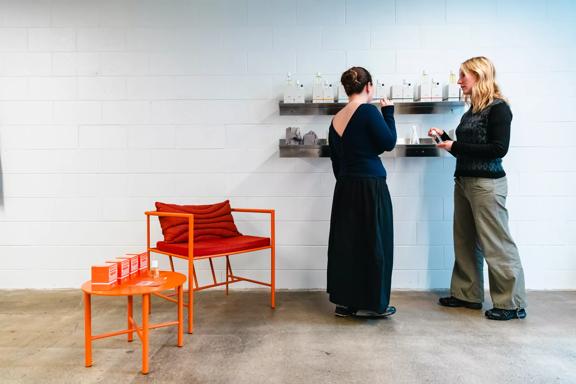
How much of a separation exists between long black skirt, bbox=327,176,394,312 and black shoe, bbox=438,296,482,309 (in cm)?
62

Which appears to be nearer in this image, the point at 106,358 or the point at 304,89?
the point at 106,358

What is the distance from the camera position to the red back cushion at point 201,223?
3.04 m

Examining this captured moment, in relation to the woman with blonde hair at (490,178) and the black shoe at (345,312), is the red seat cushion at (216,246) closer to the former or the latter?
the black shoe at (345,312)

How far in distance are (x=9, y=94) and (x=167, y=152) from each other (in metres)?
1.32

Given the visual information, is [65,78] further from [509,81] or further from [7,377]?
[509,81]

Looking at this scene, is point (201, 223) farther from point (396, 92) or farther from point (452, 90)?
point (452, 90)

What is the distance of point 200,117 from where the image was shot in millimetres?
3732

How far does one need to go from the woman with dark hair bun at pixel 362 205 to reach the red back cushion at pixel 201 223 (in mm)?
850

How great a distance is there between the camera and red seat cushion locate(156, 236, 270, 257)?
2.87m

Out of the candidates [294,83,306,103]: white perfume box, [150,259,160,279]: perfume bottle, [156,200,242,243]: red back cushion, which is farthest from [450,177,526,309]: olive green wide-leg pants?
[150,259,160,279]: perfume bottle

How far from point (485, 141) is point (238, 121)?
71.4 inches

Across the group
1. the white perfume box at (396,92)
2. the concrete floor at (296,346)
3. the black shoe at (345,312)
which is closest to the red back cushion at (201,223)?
the concrete floor at (296,346)

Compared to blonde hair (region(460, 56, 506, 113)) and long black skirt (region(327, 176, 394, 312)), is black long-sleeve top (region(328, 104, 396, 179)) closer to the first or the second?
long black skirt (region(327, 176, 394, 312))

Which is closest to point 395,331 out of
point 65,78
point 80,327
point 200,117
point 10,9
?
point 80,327
